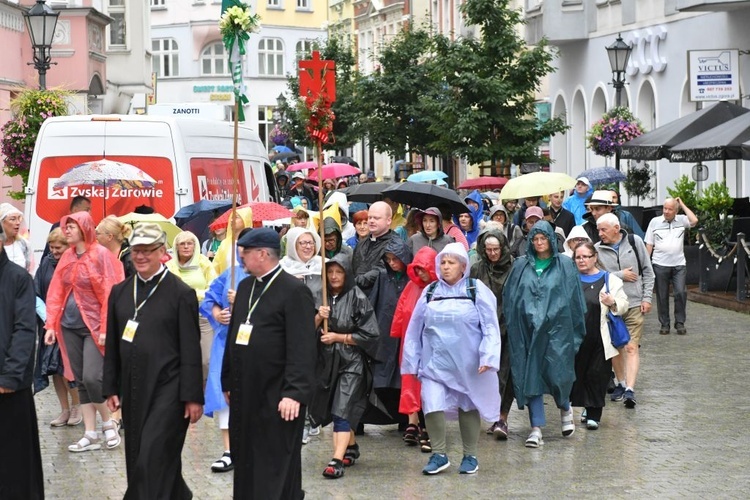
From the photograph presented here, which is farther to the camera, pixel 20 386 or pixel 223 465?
pixel 223 465

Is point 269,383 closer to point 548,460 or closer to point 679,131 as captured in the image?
point 548,460

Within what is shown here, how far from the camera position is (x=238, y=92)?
36.8 ft

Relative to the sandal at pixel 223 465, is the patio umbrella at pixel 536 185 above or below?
above

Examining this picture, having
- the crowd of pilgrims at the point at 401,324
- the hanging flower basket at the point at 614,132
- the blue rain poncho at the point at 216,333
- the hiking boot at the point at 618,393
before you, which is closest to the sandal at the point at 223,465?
the crowd of pilgrims at the point at 401,324

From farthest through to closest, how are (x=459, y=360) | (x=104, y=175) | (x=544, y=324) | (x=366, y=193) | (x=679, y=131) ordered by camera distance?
(x=679, y=131) < (x=366, y=193) < (x=104, y=175) < (x=544, y=324) < (x=459, y=360)

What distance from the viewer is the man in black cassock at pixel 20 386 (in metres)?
9.03

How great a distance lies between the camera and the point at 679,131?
86.5 feet

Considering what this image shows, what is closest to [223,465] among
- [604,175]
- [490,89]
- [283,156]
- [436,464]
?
[436,464]

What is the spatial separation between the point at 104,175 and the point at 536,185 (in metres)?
5.76

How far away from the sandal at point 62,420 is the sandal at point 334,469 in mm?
3241

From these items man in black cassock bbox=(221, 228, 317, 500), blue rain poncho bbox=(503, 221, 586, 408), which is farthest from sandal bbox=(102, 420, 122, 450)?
man in black cassock bbox=(221, 228, 317, 500)

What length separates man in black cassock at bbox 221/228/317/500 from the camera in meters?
8.51

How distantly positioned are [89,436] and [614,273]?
16.5 ft

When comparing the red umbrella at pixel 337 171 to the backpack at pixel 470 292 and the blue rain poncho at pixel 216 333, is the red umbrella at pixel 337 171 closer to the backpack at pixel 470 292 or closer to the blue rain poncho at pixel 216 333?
the blue rain poncho at pixel 216 333
